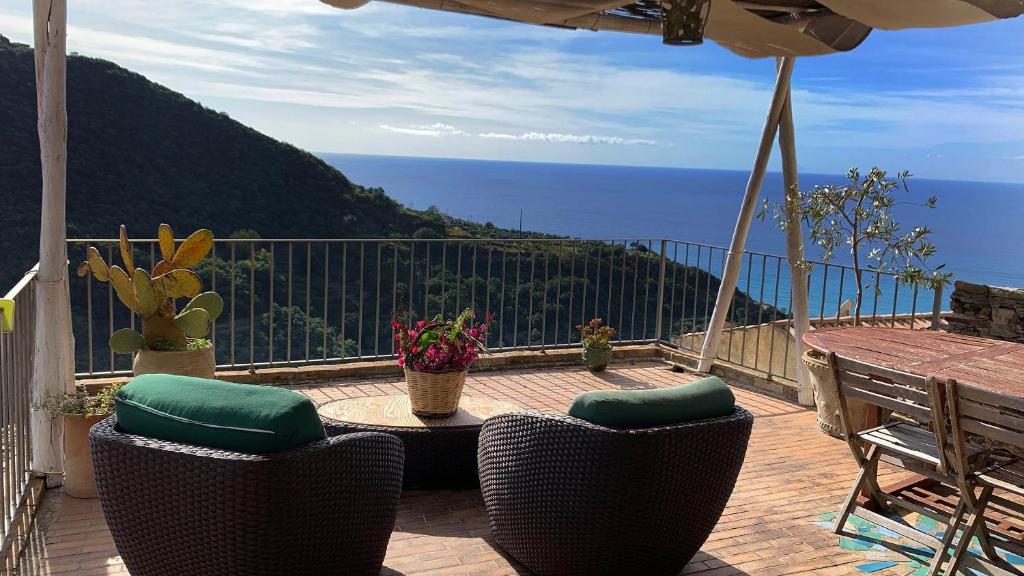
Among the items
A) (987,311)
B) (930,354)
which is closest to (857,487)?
(930,354)

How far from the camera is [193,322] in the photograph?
421cm

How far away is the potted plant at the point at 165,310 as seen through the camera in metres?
4.08

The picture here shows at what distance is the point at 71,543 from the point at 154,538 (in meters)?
1.14

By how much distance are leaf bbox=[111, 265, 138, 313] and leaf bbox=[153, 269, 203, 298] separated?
5.8 inches

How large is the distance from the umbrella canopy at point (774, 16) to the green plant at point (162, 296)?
64.0 inches

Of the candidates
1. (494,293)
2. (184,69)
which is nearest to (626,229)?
(184,69)

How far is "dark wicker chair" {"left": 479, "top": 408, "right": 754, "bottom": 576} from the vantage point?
2.64 metres

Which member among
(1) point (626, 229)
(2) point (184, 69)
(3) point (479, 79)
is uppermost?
(3) point (479, 79)

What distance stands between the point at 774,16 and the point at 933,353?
272cm

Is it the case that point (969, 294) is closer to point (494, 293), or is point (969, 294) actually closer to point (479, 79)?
point (494, 293)

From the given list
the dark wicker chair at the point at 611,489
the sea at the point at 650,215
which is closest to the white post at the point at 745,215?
the dark wicker chair at the point at 611,489

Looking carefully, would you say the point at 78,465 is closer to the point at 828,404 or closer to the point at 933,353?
the point at 933,353

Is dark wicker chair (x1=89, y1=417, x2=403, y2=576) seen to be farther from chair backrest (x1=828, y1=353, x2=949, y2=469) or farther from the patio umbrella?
chair backrest (x1=828, y1=353, x2=949, y2=469)

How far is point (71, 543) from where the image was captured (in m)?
3.21
